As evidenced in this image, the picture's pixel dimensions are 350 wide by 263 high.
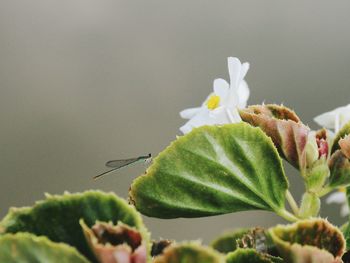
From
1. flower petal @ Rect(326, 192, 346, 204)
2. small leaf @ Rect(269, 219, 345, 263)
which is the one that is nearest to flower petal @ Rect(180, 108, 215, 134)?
small leaf @ Rect(269, 219, 345, 263)

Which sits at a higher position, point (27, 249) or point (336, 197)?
point (27, 249)

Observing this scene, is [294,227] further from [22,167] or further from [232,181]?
[22,167]

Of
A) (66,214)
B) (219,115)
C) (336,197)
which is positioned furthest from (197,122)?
(336,197)

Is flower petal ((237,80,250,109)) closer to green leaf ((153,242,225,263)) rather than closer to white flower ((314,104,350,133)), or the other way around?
white flower ((314,104,350,133))

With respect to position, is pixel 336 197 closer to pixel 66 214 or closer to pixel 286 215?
pixel 286 215

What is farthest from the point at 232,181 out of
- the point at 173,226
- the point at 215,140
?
the point at 173,226

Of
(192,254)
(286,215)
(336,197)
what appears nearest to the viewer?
(192,254)

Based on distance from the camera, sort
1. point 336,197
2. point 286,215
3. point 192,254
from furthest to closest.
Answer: point 336,197
point 286,215
point 192,254

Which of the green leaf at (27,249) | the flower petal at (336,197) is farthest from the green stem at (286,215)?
the flower petal at (336,197)
